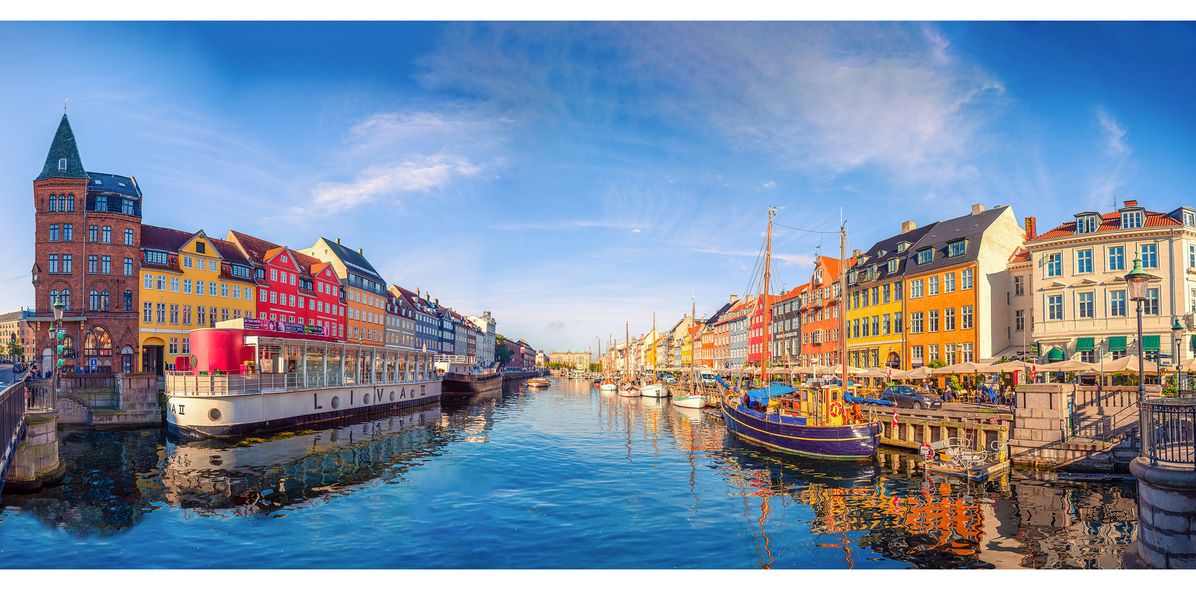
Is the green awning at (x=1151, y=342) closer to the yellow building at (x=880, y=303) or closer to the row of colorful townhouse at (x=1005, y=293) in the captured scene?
the row of colorful townhouse at (x=1005, y=293)

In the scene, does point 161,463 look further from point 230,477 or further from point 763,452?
point 763,452

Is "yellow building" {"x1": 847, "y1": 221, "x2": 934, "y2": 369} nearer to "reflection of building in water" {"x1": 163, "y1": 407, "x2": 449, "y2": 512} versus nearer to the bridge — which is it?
"reflection of building in water" {"x1": 163, "y1": 407, "x2": 449, "y2": 512}

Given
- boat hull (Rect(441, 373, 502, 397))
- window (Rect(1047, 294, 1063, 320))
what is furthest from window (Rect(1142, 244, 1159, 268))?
boat hull (Rect(441, 373, 502, 397))

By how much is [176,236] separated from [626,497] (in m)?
60.1

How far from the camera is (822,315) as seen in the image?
2891 inches

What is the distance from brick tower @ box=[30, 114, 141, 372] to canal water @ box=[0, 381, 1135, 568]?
24.0m

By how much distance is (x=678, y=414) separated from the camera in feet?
216

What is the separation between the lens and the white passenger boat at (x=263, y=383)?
130 ft

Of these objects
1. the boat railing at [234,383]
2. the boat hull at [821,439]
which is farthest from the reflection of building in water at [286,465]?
the boat hull at [821,439]

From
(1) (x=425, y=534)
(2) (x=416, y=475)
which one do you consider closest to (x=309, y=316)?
(2) (x=416, y=475)

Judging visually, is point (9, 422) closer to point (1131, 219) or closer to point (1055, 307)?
point (1055, 307)

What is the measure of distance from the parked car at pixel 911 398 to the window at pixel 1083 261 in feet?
41.3

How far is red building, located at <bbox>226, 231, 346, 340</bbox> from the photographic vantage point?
7269 cm

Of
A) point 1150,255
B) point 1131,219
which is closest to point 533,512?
point 1150,255
